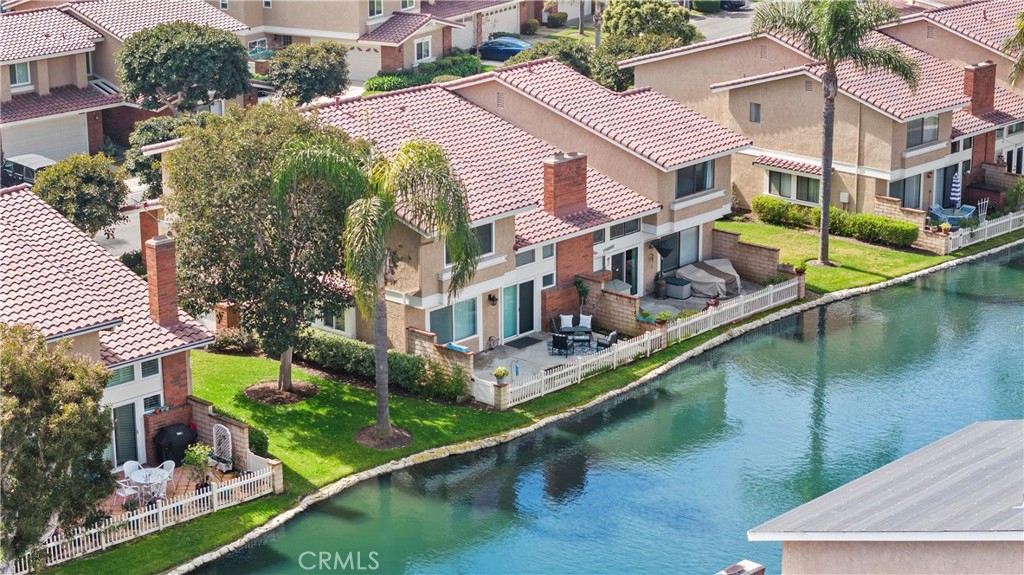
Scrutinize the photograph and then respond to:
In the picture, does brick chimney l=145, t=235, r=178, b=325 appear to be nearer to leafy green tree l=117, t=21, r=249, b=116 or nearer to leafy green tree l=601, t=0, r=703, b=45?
leafy green tree l=117, t=21, r=249, b=116

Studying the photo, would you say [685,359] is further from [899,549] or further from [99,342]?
[899,549]

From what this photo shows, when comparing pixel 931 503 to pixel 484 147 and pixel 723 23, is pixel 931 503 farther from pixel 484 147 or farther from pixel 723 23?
pixel 723 23

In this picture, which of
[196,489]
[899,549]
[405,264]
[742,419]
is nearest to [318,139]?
[405,264]

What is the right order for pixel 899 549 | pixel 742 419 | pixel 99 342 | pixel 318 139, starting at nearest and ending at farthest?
pixel 899 549 < pixel 99 342 < pixel 318 139 < pixel 742 419

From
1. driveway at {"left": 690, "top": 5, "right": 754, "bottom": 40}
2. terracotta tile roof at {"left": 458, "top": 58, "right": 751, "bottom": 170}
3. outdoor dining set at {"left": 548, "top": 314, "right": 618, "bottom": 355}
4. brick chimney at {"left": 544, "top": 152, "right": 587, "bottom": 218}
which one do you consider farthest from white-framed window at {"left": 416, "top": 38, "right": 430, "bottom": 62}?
outdoor dining set at {"left": 548, "top": 314, "right": 618, "bottom": 355}

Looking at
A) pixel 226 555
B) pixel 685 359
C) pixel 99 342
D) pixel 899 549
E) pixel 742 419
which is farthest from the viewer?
pixel 685 359

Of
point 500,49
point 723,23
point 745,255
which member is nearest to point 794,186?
point 745,255
